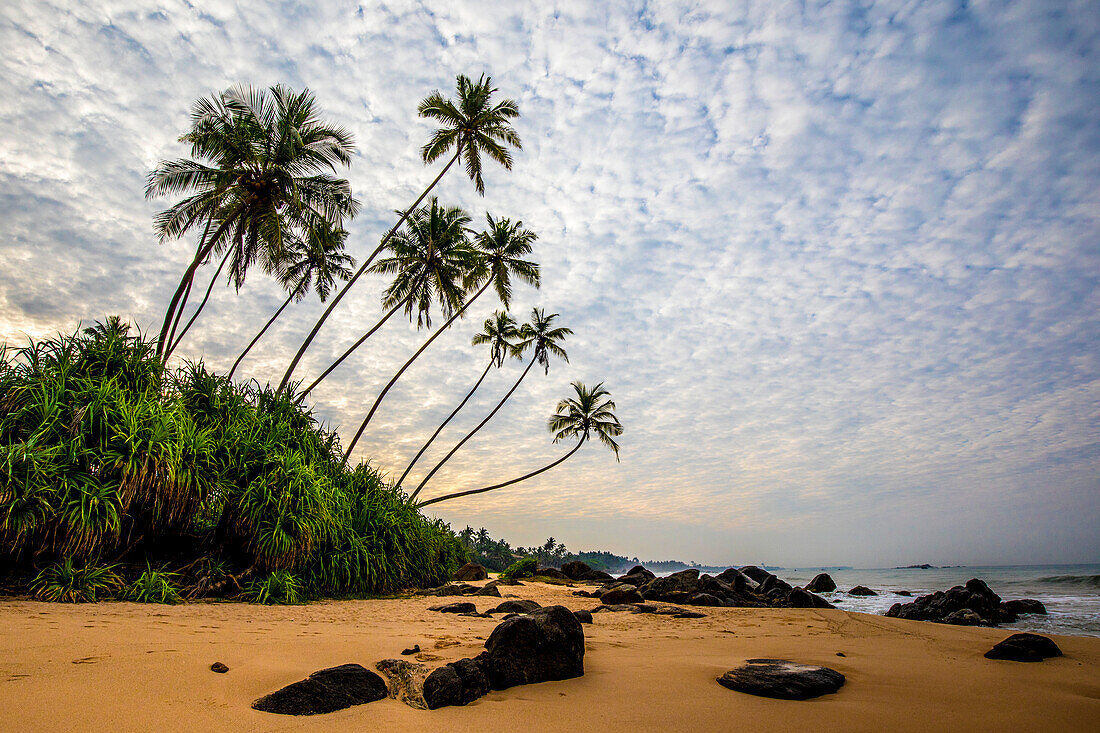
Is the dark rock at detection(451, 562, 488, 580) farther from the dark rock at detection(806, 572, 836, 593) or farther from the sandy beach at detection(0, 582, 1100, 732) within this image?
the dark rock at detection(806, 572, 836, 593)

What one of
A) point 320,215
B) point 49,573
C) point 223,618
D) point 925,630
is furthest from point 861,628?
point 320,215

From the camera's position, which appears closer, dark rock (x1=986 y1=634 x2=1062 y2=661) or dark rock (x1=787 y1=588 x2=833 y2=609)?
dark rock (x1=986 y1=634 x2=1062 y2=661)

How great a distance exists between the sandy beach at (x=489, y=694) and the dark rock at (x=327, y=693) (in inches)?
3.9

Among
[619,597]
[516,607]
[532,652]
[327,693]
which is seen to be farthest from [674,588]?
[327,693]

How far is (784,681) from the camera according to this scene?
9.88 ft

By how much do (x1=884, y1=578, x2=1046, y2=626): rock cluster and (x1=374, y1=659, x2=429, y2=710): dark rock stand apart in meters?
10.6

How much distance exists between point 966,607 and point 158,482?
579 inches

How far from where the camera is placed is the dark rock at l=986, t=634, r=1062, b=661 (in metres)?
4.37

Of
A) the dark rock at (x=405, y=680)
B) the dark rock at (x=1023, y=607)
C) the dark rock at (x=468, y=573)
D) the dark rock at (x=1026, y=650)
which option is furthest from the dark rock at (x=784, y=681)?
the dark rock at (x=468, y=573)

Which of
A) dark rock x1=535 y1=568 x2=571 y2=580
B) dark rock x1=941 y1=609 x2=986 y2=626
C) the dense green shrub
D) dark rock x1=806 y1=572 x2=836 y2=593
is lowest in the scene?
dark rock x1=806 y1=572 x2=836 y2=593

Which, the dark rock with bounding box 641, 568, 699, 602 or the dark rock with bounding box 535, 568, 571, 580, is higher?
the dark rock with bounding box 641, 568, 699, 602

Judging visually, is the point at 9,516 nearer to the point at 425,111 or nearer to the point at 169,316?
the point at 169,316

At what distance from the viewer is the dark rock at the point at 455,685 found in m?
2.65

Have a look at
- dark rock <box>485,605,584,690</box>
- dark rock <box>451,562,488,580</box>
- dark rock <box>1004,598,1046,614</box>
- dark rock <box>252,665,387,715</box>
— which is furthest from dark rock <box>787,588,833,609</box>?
dark rock <box>252,665,387,715</box>
